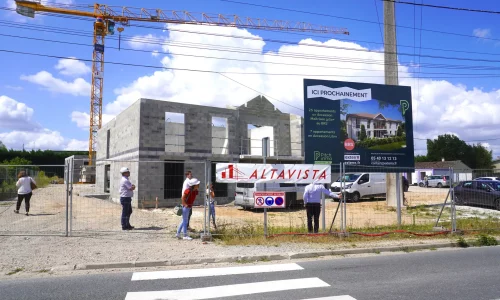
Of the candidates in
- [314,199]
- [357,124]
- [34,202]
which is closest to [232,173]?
[314,199]

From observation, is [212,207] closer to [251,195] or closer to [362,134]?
[362,134]

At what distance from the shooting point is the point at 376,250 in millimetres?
8883

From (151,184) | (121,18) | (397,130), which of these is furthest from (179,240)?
(121,18)

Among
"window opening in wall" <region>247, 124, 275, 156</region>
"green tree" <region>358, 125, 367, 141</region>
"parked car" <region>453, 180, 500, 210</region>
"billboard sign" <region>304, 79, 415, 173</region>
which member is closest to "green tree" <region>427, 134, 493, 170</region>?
"window opening in wall" <region>247, 124, 275, 156</region>

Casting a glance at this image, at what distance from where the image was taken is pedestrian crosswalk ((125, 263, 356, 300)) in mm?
5473

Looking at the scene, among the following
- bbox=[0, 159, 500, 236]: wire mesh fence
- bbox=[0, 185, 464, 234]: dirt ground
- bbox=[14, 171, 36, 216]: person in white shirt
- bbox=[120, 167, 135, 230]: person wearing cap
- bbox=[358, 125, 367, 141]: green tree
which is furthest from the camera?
bbox=[358, 125, 367, 141]: green tree

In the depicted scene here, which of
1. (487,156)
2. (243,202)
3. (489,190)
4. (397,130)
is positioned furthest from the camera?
(487,156)

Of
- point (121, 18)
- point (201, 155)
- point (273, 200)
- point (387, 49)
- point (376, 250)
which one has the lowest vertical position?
point (376, 250)

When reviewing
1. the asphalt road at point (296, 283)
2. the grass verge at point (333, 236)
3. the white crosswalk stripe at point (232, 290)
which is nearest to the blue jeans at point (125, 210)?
the grass verge at point (333, 236)

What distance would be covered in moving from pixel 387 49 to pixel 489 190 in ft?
28.0

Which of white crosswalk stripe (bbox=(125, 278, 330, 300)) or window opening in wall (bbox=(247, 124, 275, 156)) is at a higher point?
window opening in wall (bbox=(247, 124, 275, 156))

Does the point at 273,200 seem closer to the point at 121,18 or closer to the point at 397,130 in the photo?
the point at 397,130

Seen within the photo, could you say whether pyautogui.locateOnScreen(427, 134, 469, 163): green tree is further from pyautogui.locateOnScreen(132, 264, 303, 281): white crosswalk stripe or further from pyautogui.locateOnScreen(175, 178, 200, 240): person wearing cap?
pyautogui.locateOnScreen(132, 264, 303, 281): white crosswalk stripe

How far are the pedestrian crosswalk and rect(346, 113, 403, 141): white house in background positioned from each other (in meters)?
6.54
